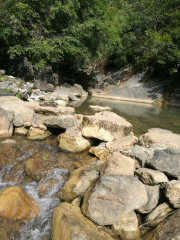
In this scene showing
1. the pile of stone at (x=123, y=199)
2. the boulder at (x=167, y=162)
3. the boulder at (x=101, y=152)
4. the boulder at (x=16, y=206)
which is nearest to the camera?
the pile of stone at (x=123, y=199)

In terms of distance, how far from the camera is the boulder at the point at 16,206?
2.90 meters

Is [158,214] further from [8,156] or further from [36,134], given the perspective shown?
[36,134]

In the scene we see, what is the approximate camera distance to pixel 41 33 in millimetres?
14836

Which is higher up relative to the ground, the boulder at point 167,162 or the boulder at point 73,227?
the boulder at point 167,162

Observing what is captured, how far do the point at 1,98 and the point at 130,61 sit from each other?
18.0 metres

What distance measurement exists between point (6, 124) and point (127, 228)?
14.4 ft

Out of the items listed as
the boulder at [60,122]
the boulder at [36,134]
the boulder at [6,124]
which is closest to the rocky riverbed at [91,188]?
the boulder at [6,124]

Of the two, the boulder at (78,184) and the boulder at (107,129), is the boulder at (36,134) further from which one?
the boulder at (78,184)

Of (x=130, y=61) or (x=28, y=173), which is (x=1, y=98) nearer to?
(x=28, y=173)

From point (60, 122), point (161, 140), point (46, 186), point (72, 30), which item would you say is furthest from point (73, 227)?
point (72, 30)

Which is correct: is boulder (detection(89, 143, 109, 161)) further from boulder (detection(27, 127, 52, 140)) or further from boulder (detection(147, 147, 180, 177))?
boulder (detection(27, 127, 52, 140))

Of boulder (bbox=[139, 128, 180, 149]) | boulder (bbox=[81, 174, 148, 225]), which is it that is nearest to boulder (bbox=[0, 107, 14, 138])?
boulder (bbox=[81, 174, 148, 225])

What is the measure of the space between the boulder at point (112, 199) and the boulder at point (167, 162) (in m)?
0.62

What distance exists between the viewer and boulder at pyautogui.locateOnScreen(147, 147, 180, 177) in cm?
331
